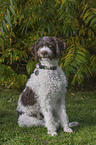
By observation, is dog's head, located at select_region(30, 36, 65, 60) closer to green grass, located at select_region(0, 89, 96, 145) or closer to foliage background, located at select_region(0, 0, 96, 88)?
foliage background, located at select_region(0, 0, 96, 88)

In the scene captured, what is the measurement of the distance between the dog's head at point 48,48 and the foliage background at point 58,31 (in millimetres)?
991

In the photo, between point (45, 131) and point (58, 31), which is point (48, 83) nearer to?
point (45, 131)

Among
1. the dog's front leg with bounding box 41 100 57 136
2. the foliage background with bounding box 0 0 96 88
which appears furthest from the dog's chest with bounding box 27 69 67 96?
the foliage background with bounding box 0 0 96 88

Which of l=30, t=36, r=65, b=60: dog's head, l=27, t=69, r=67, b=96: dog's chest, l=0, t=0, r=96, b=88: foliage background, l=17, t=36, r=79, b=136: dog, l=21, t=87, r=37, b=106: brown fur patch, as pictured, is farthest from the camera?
l=0, t=0, r=96, b=88: foliage background

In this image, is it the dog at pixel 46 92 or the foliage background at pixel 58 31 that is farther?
the foliage background at pixel 58 31

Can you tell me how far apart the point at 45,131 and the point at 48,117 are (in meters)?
0.40

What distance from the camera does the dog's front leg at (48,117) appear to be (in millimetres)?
3336

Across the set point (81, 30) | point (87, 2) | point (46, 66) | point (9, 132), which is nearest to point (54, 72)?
point (46, 66)

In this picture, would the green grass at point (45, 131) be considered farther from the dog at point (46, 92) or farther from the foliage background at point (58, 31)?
the foliage background at point (58, 31)

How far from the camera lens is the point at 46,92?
3.37 m

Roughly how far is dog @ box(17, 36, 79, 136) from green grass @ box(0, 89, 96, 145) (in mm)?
127

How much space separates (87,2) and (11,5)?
91.7 inches

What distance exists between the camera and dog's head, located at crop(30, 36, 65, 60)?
316 cm

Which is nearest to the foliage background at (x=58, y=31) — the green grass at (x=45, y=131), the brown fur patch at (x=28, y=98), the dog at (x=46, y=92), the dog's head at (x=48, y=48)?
the green grass at (x=45, y=131)
